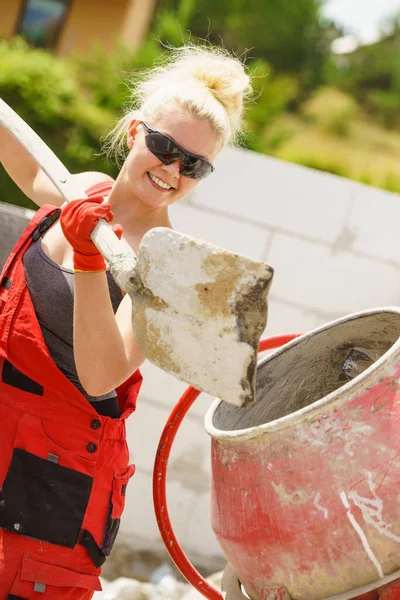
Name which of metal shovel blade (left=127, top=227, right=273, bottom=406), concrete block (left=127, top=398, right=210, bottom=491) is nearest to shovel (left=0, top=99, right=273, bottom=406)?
metal shovel blade (left=127, top=227, right=273, bottom=406)

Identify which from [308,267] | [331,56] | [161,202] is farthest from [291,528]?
[331,56]

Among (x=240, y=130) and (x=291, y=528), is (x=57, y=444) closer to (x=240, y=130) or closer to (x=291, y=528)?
(x=291, y=528)

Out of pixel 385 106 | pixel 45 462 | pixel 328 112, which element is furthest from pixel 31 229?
pixel 385 106

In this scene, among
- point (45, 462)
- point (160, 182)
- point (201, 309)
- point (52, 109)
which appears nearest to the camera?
point (201, 309)

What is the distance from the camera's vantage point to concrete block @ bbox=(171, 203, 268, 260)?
12.7 ft

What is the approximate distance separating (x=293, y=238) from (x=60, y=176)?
205 cm

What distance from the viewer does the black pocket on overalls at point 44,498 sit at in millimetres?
1911

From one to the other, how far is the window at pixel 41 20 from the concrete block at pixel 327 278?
11379 mm

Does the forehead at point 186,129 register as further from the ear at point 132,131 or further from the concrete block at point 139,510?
the concrete block at point 139,510

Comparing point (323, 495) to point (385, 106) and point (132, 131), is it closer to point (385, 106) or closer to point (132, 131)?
point (132, 131)

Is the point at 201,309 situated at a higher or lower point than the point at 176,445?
higher

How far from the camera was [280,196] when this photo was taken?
12.7 ft

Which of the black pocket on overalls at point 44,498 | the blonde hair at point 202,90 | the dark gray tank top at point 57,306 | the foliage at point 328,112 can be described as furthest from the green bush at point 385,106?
the black pocket on overalls at point 44,498

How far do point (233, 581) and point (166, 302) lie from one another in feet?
2.53
